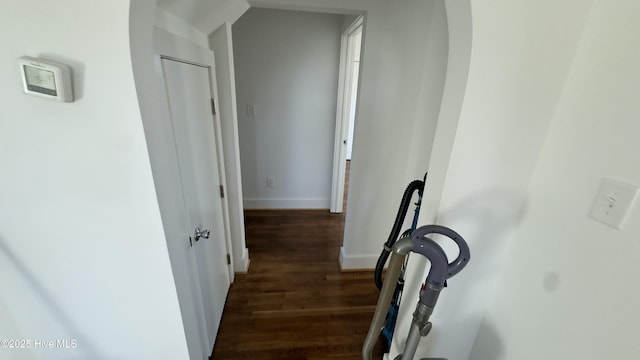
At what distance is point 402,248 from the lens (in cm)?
76

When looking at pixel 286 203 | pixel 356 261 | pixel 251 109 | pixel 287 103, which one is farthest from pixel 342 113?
pixel 356 261

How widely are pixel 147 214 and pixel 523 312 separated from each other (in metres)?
1.41

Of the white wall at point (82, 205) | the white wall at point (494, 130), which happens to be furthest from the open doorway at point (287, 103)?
the white wall at point (82, 205)

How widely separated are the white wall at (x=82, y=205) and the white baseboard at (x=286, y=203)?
7.84 feet

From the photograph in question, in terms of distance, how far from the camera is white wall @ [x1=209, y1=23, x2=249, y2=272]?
5.35 ft

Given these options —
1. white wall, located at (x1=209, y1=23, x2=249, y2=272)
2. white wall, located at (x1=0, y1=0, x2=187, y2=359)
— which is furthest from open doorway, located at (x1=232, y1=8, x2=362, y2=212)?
white wall, located at (x1=0, y1=0, x2=187, y2=359)

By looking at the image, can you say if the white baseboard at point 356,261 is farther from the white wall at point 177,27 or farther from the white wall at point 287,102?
the white wall at point 177,27

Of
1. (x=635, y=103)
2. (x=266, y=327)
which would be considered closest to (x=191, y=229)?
(x=266, y=327)

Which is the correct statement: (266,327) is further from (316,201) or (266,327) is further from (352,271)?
(316,201)

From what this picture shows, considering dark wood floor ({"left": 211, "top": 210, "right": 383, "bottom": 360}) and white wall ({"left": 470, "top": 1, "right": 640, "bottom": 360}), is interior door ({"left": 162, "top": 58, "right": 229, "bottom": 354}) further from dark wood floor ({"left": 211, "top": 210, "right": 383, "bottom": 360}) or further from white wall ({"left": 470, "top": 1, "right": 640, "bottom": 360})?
white wall ({"left": 470, "top": 1, "right": 640, "bottom": 360})

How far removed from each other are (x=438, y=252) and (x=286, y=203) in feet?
9.29

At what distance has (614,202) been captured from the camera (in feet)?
2.20

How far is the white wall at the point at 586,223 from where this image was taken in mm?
651

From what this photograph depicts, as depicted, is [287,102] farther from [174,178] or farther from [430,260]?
[430,260]
